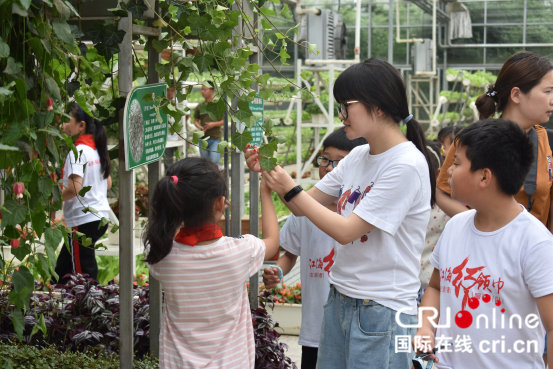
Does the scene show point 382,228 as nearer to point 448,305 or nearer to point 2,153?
point 448,305

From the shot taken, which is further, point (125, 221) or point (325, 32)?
point (325, 32)

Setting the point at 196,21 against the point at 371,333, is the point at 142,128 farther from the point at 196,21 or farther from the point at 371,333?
the point at 371,333

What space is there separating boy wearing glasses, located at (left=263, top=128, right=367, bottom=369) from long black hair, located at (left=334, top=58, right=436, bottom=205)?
1.96ft

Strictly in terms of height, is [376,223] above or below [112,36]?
below

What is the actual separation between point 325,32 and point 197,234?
18.7 ft

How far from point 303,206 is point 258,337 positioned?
39.7 inches

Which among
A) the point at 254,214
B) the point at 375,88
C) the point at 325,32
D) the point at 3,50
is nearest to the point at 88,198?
the point at 254,214

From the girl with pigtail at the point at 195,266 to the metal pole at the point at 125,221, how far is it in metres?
0.10

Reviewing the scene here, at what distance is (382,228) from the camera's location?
5.21ft

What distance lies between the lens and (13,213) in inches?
49.4

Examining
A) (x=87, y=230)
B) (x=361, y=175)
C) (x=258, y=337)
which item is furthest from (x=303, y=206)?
(x=87, y=230)

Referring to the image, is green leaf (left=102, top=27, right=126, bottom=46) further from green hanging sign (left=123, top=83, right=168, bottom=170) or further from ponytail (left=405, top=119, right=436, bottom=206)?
ponytail (left=405, top=119, right=436, bottom=206)

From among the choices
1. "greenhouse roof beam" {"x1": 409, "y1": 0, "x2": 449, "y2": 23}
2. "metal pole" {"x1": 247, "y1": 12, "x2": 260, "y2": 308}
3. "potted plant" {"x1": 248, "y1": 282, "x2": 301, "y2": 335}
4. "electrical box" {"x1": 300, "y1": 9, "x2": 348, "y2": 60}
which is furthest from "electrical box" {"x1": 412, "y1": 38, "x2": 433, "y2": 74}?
"metal pole" {"x1": 247, "y1": 12, "x2": 260, "y2": 308}

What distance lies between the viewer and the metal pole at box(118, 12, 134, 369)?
1733mm
